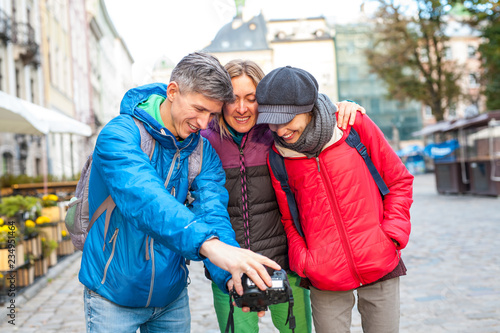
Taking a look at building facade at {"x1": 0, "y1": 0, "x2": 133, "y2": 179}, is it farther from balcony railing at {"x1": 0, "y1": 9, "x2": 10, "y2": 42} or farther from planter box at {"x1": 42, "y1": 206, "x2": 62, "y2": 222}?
planter box at {"x1": 42, "y1": 206, "x2": 62, "y2": 222}

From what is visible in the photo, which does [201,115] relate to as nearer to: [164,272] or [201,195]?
[201,195]

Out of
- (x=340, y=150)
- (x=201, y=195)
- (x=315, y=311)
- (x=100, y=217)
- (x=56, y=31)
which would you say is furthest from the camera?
(x=56, y=31)

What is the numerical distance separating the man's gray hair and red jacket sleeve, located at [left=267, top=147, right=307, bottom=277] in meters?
0.81

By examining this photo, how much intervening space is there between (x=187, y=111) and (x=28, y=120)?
671 cm

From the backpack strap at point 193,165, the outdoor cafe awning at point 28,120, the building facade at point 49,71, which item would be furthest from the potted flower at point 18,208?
the backpack strap at point 193,165

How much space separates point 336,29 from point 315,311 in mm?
65227

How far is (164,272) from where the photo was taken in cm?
204

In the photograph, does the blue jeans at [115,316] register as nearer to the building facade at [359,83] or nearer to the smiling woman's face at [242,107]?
the smiling woman's face at [242,107]

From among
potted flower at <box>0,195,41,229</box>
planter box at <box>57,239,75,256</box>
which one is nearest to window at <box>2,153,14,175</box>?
planter box at <box>57,239,75,256</box>

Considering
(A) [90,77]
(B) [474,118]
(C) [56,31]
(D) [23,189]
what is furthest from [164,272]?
(A) [90,77]

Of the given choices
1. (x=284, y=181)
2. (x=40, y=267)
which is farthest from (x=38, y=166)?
(x=284, y=181)

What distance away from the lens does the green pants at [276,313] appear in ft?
9.12

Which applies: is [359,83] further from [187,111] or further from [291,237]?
[187,111]

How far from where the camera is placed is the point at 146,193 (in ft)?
5.65
